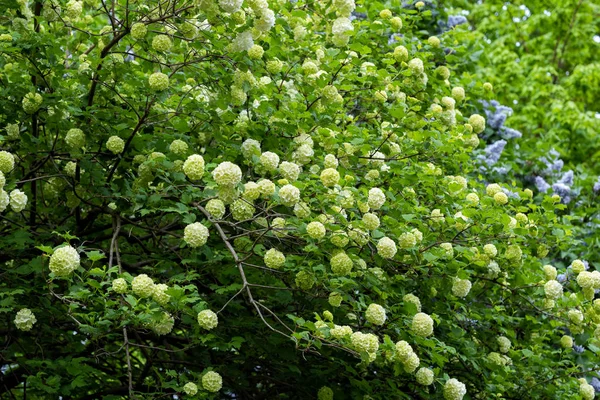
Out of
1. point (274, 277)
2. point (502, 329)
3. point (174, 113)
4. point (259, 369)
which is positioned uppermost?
point (174, 113)

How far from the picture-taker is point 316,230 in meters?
3.19

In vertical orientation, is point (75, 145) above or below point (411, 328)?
above

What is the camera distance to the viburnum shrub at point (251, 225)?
11.0 feet

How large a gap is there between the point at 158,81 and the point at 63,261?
0.92m

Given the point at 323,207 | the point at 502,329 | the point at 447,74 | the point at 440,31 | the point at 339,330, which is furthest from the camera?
the point at 440,31

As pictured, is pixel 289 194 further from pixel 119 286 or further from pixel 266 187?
pixel 119 286

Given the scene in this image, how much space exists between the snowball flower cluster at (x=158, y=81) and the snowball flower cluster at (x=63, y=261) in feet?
2.83

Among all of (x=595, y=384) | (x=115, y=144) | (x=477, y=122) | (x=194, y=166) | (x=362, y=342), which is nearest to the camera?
(x=362, y=342)

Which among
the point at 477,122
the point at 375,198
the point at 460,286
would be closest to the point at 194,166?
the point at 375,198

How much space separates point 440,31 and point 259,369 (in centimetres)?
423

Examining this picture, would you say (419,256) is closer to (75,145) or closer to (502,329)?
(502,329)

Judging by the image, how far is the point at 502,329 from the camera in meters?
4.46

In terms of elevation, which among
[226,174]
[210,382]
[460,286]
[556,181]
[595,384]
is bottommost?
[595,384]

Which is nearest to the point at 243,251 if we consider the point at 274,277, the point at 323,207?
the point at 274,277
